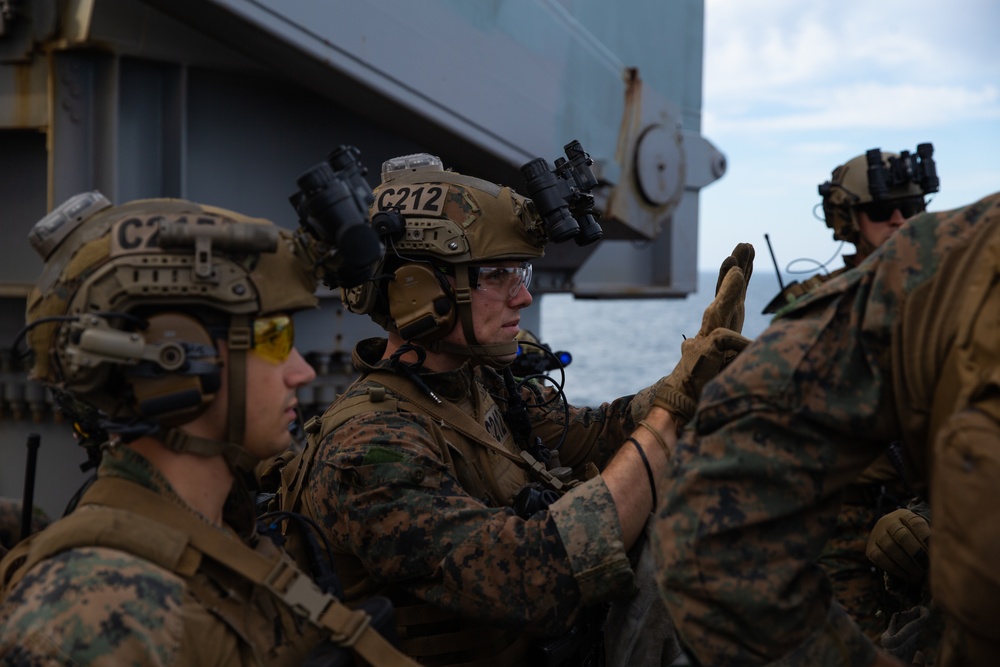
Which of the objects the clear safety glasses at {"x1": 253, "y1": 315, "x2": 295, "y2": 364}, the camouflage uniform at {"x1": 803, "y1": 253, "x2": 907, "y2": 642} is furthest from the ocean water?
the clear safety glasses at {"x1": 253, "y1": 315, "x2": 295, "y2": 364}

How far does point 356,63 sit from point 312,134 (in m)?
0.70

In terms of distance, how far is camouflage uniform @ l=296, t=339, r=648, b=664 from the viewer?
2.62 meters

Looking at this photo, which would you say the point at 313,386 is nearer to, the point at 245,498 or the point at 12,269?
the point at 12,269

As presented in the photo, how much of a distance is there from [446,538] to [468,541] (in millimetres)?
60

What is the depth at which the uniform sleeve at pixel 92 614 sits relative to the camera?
1757mm

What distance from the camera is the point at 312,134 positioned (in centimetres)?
573

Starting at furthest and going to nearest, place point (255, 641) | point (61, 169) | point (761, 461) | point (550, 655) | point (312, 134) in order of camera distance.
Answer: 1. point (312, 134)
2. point (61, 169)
3. point (550, 655)
4. point (255, 641)
5. point (761, 461)

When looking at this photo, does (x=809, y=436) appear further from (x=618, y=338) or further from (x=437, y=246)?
(x=618, y=338)

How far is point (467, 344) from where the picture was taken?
3.30 meters

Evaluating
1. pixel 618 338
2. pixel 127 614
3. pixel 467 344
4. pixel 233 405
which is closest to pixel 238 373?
pixel 233 405

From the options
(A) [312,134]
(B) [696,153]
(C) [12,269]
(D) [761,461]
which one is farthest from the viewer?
(B) [696,153]

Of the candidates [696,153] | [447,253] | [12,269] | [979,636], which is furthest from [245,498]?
[696,153]

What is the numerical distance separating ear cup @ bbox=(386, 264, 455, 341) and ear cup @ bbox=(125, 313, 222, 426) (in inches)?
45.6

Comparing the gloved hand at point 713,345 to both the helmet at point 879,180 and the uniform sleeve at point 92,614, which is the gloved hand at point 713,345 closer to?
the uniform sleeve at point 92,614
